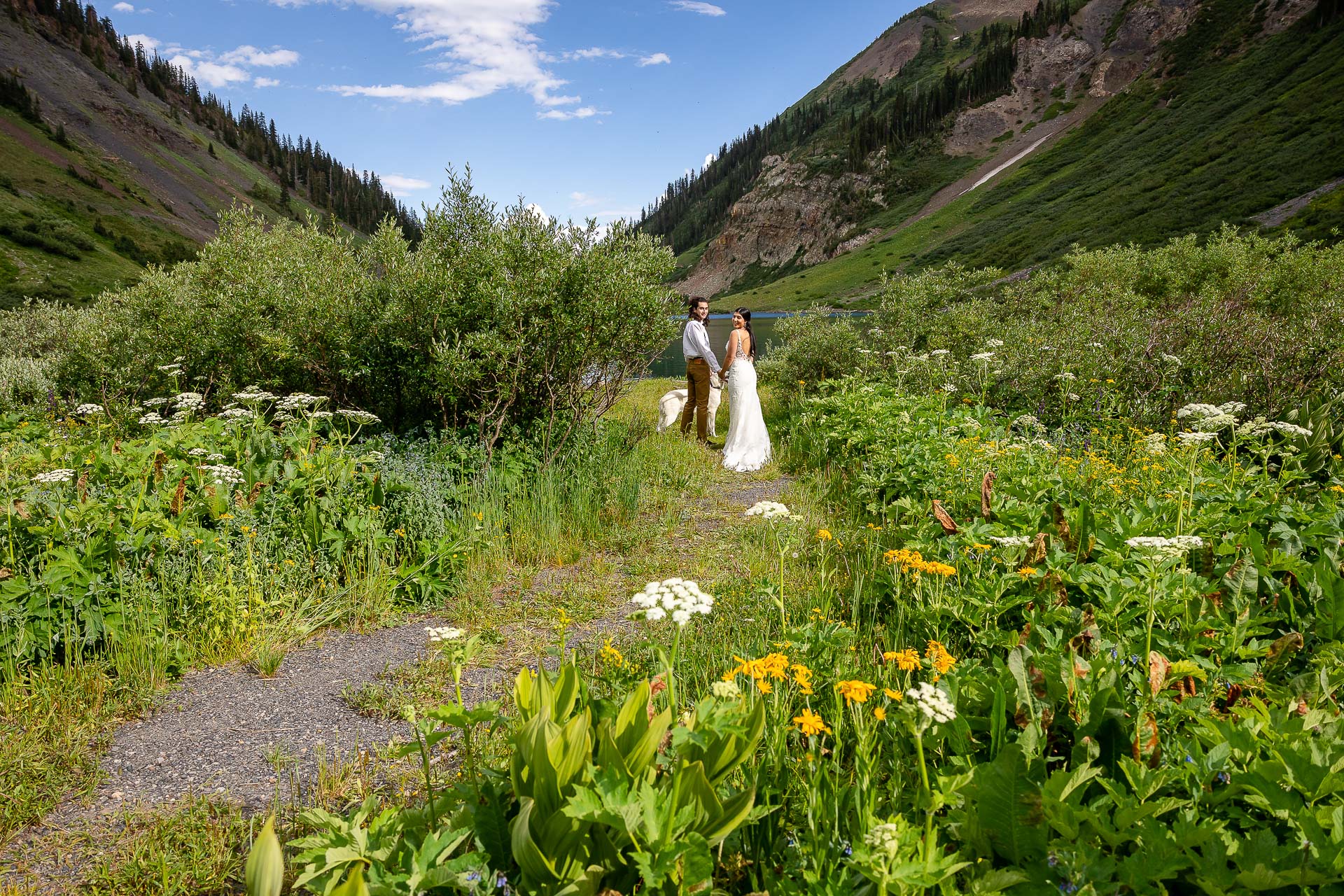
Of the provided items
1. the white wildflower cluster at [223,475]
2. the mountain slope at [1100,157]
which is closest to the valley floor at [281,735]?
the white wildflower cluster at [223,475]

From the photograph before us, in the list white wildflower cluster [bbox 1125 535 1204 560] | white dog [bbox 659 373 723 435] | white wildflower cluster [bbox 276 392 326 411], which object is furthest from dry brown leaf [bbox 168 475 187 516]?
white dog [bbox 659 373 723 435]

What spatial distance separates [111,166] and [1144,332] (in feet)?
458

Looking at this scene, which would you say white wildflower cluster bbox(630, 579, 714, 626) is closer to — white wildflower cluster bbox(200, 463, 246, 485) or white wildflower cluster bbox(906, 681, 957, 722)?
white wildflower cluster bbox(906, 681, 957, 722)

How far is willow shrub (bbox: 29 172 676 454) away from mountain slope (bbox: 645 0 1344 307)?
185 feet

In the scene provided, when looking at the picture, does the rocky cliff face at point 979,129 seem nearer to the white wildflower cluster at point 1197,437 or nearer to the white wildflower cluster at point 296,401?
the white wildflower cluster at point 296,401

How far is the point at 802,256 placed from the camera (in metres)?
154

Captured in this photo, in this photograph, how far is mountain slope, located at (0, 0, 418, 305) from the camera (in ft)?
228

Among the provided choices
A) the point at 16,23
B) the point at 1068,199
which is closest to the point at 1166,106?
the point at 1068,199

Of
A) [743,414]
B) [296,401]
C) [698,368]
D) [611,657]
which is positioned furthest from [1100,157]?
[611,657]

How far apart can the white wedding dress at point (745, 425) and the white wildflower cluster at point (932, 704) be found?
9287mm

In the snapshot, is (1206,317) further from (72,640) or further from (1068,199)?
(1068,199)

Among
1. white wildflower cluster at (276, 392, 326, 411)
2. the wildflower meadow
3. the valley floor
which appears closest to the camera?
the wildflower meadow

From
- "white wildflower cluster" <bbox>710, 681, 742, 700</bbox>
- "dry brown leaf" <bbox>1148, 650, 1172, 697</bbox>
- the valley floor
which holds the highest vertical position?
"white wildflower cluster" <bbox>710, 681, 742, 700</bbox>

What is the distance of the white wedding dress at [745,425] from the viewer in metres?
11.5
